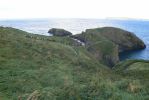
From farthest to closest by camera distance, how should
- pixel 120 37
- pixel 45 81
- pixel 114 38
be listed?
pixel 120 37
pixel 114 38
pixel 45 81

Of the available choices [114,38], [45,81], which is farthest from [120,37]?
[45,81]

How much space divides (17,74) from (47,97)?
335 inches

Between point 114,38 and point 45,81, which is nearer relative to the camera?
point 45,81

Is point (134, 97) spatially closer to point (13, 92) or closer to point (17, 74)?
point (13, 92)

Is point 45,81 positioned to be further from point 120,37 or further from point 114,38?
point 120,37

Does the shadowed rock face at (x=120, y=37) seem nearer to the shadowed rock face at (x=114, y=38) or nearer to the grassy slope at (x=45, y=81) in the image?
the shadowed rock face at (x=114, y=38)

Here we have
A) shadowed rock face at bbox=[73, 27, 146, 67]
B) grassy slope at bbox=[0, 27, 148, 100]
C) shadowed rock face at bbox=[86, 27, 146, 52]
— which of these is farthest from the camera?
shadowed rock face at bbox=[86, 27, 146, 52]

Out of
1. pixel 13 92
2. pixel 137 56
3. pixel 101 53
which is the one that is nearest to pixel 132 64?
pixel 101 53

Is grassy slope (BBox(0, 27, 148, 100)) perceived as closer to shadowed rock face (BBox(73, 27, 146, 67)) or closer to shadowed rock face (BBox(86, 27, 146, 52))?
shadowed rock face (BBox(73, 27, 146, 67))

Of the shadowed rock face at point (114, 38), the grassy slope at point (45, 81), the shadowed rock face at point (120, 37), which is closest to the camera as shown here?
the grassy slope at point (45, 81)

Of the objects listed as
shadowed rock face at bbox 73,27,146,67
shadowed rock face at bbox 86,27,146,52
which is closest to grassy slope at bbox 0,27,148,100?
shadowed rock face at bbox 73,27,146,67

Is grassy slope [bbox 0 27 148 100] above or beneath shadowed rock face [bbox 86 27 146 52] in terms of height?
above

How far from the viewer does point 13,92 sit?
18.7 meters

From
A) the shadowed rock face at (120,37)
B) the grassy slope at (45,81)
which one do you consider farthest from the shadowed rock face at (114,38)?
the grassy slope at (45,81)
